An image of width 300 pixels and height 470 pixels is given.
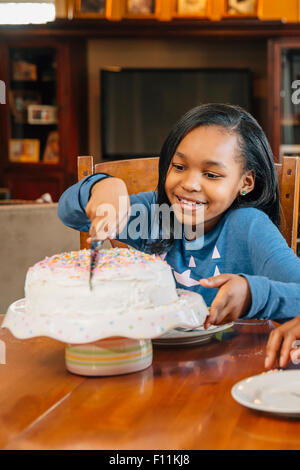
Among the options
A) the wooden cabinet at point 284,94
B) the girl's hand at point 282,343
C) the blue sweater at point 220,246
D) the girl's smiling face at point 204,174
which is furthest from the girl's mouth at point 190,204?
the wooden cabinet at point 284,94

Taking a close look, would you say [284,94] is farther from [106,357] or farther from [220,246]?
[106,357]

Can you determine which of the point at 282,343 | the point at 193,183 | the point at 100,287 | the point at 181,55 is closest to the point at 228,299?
the point at 282,343

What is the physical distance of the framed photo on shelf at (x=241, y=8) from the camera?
5.46 m

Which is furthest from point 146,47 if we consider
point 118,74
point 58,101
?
point 58,101

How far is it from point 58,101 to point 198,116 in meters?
4.53

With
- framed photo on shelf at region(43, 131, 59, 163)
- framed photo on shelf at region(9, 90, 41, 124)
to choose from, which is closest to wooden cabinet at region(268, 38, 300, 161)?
framed photo on shelf at region(43, 131, 59, 163)

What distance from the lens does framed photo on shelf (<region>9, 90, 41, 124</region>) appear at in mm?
5664

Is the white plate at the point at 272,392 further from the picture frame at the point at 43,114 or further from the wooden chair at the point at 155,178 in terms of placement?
the picture frame at the point at 43,114

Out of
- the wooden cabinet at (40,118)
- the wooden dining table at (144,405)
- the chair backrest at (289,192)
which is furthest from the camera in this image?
the wooden cabinet at (40,118)

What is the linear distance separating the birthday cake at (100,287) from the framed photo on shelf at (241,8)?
508 cm

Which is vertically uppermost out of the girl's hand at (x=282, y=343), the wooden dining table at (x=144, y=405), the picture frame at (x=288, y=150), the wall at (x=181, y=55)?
the wall at (x=181, y=55)

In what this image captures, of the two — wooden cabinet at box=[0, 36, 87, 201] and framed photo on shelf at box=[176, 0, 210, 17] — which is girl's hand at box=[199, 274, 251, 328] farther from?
framed photo on shelf at box=[176, 0, 210, 17]

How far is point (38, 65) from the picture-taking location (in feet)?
18.3
